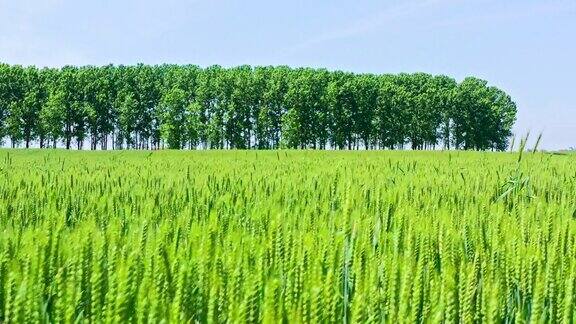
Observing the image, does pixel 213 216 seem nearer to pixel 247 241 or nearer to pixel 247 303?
pixel 247 241

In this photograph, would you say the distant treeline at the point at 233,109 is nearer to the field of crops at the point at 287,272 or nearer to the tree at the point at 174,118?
the tree at the point at 174,118

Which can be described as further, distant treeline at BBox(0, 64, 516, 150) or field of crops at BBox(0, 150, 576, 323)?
distant treeline at BBox(0, 64, 516, 150)

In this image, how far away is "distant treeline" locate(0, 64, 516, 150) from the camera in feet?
213

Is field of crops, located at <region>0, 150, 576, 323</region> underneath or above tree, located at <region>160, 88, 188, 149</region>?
underneath

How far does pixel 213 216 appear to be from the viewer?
1912 mm

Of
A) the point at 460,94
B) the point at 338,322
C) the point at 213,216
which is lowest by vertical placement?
the point at 338,322

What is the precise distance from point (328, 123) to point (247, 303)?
231 ft

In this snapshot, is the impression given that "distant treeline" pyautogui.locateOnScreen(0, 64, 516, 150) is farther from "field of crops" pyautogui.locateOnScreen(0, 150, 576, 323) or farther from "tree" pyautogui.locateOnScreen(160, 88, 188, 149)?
"field of crops" pyautogui.locateOnScreen(0, 150, 576, 323)

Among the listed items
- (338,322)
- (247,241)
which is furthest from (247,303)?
(247,241)

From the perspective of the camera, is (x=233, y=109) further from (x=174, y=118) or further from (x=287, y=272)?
(x=287, y=272)

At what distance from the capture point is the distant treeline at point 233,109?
213 ft

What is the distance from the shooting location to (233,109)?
68500mm

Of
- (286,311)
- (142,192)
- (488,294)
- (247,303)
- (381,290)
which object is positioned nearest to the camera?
(247,303)

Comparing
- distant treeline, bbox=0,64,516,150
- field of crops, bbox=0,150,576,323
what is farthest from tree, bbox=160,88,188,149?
field of crops, bbox=0,150,576,323
